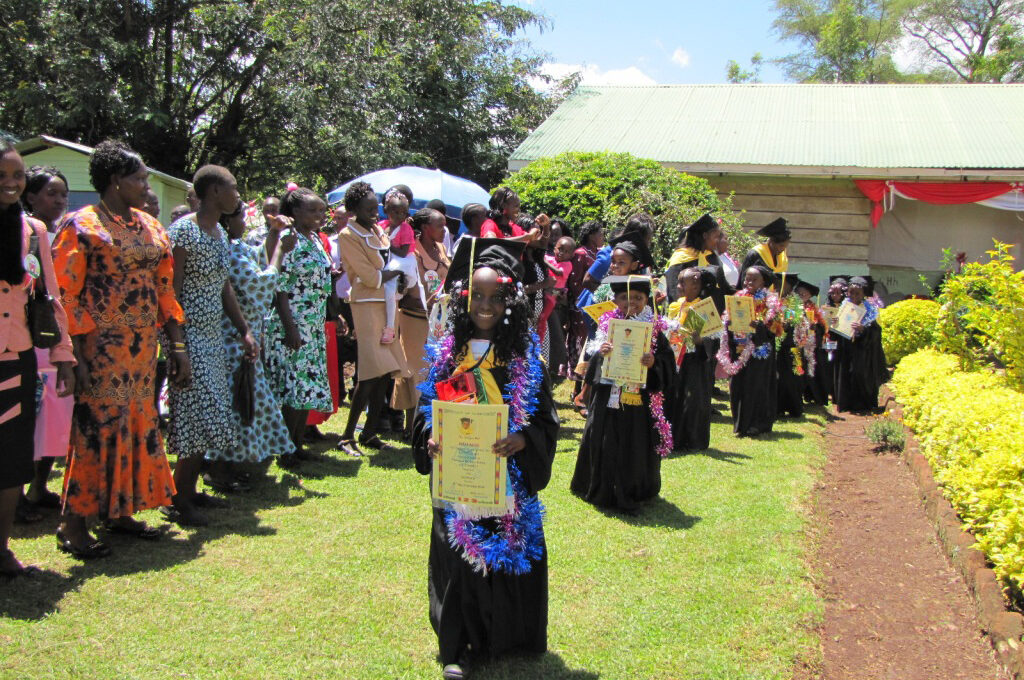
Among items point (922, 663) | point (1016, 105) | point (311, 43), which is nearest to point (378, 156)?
point (311, 43)

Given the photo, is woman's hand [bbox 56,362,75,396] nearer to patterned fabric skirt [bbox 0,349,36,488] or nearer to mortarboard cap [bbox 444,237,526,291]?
patterned fabric skirt [bbox 0,349,36,488]

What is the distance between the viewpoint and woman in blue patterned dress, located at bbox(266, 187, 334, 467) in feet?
22.7

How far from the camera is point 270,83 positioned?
21906 mm

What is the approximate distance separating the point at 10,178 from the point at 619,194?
9539mm

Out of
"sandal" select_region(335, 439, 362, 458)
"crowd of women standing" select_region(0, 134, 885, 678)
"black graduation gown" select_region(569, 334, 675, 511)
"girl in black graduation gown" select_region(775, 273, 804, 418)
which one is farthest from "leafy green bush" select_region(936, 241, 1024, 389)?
"sandal" select_region(335, 439, 362, 458)

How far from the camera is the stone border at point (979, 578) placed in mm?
Result: 4305

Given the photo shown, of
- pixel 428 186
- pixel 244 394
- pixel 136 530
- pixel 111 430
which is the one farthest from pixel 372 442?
pixel 428 186

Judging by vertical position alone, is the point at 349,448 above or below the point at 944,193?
below

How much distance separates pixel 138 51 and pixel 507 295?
20.1 metres

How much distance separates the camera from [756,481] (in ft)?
24.8

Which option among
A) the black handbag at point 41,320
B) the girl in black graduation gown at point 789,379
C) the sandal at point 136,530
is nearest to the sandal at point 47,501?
the sandal at point 136,530

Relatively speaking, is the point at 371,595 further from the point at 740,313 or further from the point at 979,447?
the point at 740,313

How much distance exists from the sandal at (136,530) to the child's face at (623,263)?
A: 3884 mm

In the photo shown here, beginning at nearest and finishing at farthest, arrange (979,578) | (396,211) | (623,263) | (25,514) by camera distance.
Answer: (979,578) → (25,514) → (623,263) → (396,211)
